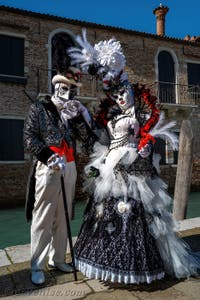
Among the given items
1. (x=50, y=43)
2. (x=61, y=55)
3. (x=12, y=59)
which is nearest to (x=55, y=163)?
(x=61, y=55)

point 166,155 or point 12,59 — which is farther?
point 166,155

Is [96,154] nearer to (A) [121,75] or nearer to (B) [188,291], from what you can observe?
(A) [121,75]

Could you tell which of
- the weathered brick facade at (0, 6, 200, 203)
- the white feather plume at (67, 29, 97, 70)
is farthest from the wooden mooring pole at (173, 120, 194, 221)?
the weathered brick facade at (0, 6, 200, 203)

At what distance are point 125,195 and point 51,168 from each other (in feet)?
2.15

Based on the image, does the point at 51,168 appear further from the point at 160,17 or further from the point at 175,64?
the point at 160,17

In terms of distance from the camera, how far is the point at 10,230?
689 cm

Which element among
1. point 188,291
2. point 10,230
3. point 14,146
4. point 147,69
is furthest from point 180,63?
point 188,291

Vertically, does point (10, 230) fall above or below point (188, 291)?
below

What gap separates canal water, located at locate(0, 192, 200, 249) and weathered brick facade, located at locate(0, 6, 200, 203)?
1.57 meters

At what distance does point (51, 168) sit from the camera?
7.88 feet

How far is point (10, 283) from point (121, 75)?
6.72 feet

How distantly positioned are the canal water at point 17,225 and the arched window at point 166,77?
5.79 m

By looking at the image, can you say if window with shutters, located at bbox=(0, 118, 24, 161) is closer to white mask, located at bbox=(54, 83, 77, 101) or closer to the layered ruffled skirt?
white mask, located at bbox=(54, 83, 77, 101)

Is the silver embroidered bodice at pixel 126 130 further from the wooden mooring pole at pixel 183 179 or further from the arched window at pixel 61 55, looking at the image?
the wooden mooring pole at pixel 183 179
